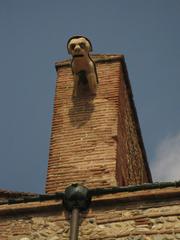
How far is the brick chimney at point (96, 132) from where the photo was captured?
1007cm

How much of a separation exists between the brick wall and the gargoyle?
257cm

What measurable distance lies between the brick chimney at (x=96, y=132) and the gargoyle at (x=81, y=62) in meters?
0.18

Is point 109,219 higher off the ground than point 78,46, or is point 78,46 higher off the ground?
point 78,46

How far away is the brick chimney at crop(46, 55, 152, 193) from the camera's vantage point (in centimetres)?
1007

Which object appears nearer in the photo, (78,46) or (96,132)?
(96,132)

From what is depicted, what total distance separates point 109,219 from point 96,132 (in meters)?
2.03

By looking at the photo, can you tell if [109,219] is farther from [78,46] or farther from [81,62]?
[78,46]

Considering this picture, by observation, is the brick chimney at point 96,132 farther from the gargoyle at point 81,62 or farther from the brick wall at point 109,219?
the brick wall at point 109,219

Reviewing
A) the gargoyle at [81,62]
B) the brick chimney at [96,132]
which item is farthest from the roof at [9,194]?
the gargoyle at [81,62]

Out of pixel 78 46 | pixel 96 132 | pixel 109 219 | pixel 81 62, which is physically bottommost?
pixel 109 219

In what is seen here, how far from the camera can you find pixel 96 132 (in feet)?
34.8

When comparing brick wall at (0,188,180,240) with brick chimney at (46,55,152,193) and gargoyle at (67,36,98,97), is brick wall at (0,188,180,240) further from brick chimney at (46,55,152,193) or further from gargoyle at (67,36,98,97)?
gargoyle at (67,36,98,97)

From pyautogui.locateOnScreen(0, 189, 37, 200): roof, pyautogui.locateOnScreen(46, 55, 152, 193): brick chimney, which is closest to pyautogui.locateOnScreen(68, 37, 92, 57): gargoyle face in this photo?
pyautogui.locateOnScreen(46, 55, 152, 193): brick chimney

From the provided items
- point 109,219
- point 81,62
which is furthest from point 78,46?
point 109,219
